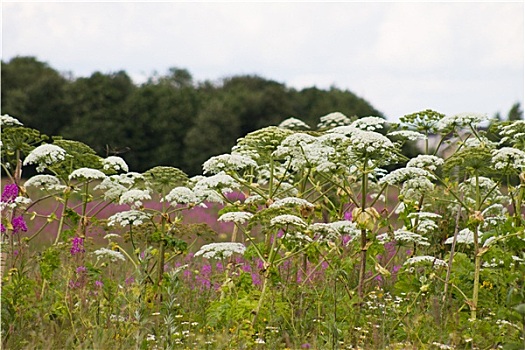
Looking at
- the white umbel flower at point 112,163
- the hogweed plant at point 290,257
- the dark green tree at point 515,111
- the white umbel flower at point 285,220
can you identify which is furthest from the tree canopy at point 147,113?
the white umbel flower at point 285,220

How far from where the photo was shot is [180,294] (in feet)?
27.1

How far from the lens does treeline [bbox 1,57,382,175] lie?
124ft

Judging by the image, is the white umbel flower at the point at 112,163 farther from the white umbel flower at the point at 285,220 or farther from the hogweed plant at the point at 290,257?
the white umbel flower at the point at 285,220

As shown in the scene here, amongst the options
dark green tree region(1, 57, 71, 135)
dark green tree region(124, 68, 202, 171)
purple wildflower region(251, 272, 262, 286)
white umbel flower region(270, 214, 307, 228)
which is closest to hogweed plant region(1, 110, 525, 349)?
white umbel flower region(270, 214, 307, 228)

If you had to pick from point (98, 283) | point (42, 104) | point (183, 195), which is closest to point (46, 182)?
point (98, 283)

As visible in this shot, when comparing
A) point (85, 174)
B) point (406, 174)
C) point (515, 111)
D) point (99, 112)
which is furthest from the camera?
point (515, 111)

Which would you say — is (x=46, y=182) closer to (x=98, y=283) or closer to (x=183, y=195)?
(x=98, y=283)

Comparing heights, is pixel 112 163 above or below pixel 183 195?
above

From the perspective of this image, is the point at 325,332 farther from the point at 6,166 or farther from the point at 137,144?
the point at 137,144

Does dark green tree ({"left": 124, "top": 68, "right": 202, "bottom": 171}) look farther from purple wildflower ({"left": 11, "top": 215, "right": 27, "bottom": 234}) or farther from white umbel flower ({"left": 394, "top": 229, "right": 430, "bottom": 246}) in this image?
white umbel flower ({"left": 394, "top": 229, "right": 430, "bottom": 246})

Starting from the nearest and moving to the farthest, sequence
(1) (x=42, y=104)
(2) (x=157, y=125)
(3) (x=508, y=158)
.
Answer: (3) (x=508, y=158)
(2) (x=157, y=125)
(1) (x=42, y=104)

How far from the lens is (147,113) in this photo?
127 feet

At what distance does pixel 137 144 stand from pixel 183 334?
106 feet

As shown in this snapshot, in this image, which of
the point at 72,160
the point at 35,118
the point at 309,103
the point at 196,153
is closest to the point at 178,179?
the point at 72,160
